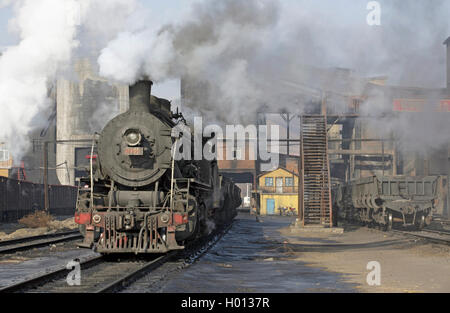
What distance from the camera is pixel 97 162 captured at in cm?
1355

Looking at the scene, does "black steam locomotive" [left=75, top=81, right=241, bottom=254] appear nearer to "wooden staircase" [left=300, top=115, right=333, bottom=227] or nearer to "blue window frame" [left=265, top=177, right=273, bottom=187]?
"wooden staircase" [left=300, top=115, right=333, bottom=227]

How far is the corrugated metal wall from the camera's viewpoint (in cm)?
3106

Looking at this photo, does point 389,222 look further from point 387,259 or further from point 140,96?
point 140,96

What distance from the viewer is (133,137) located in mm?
12836

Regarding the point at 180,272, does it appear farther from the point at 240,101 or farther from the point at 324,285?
the point at 240,101

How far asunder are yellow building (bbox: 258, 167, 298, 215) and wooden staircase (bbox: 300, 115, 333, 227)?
28.5 m

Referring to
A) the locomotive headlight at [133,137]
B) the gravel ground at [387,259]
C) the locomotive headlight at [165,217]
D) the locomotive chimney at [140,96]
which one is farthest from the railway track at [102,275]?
the locomotive chimney at [140,96]

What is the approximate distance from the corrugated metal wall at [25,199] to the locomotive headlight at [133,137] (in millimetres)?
19838

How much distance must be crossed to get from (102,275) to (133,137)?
11.3ft

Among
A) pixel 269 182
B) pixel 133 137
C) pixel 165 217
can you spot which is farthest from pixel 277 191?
pixel 165 217

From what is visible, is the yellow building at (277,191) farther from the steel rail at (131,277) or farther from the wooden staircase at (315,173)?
the steel rail at (131,277)

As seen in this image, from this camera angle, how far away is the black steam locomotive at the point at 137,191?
1233cm

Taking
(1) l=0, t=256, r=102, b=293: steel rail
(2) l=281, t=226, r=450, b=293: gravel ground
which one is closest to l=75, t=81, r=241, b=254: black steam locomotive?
Result: (1) l=0, t=256, r=102, b=293: steel rail
